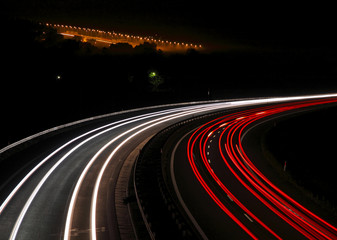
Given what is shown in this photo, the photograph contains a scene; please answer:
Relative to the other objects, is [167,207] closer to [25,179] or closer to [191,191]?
[191,191]

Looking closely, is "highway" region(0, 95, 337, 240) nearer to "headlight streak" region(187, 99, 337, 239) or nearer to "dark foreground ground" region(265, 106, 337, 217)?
"headlight streak" region(187, 99, 337, 239)

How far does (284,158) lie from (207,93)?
39104mm

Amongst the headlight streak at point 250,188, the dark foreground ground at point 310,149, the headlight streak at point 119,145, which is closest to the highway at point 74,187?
the headlight streak at point 119,145

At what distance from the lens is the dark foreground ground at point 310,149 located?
26827mm

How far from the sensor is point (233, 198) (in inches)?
789

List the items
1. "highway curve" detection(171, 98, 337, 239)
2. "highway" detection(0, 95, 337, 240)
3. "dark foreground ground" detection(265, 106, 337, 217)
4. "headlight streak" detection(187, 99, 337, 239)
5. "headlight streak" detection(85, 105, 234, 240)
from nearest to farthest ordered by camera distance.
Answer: "highway" detection(0, 95, 337, 240), "headlight streak" detection(85, 105, 234, 240), "highway curve" detection(171, 98, 337, 239), "headlight streak" detection(187, 99, 337, 239), "dark foreground ground" detection(265, 106, 337, 217)

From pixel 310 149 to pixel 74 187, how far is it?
1359 inches

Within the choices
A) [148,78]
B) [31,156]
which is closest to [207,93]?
[148,78]

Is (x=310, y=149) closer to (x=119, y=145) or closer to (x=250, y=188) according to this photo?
(x=250, y=188)

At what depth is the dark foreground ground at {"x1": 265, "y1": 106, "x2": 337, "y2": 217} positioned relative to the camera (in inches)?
1056

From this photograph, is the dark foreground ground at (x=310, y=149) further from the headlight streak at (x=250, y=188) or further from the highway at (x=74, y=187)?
the highway at (x=74, y=187)

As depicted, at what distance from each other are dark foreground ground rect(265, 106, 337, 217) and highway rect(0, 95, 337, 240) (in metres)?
5.06

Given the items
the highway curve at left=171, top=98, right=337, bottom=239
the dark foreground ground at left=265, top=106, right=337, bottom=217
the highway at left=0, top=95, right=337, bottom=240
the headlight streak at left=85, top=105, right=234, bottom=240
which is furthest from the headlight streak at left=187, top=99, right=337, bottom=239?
the headlight streak at left=85, top=105, right=234, bottom=240

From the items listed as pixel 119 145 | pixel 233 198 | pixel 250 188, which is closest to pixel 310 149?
pixel 250 188
